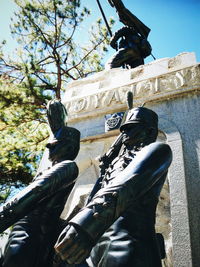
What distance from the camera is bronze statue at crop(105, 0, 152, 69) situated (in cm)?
580

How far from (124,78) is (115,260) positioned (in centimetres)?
322

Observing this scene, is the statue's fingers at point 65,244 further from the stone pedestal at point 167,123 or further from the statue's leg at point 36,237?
the stone pedestal at point 167,123

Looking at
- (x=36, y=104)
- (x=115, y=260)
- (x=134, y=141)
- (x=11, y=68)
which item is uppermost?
(x=11, y=68)

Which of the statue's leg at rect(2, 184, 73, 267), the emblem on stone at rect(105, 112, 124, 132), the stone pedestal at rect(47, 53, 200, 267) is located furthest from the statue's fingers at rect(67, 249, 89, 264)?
the emblem on stone at rect(105, 112, 124, 132)

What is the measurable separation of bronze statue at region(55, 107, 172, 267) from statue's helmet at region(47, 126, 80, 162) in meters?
0.52

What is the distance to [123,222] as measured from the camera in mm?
1575

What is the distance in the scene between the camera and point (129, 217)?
1.58 m

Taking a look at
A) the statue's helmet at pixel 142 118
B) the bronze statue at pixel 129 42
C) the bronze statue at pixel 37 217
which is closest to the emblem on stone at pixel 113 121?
the statue's helmet at pixel 142 118

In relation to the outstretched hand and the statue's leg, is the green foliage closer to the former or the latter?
the statue's leg

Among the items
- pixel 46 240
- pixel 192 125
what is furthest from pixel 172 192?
pixel 46 240

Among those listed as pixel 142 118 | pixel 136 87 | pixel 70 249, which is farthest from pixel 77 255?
pixel 136 87

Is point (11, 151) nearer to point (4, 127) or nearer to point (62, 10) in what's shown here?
point (4, 127)

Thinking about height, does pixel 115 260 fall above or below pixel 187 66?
below

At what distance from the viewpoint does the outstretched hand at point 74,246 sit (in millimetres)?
1160
